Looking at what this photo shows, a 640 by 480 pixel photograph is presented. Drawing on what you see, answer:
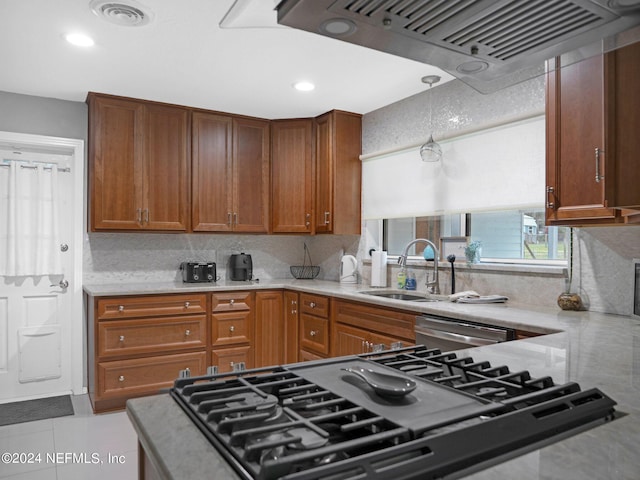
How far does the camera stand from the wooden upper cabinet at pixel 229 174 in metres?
4.14

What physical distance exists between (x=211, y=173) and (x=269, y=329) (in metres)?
1.48

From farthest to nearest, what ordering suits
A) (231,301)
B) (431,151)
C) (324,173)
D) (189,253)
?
(189,253), (324,173), (231,301), (431,151)

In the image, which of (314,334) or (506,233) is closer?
(506,233)

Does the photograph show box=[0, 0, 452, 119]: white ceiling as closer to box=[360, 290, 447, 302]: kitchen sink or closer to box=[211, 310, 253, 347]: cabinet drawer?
box=[360, 290, 447, 302]: kitchen sink

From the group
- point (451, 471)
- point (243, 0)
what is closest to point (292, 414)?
point (451, 471)

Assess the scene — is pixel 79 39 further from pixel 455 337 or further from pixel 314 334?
pixel 455 337

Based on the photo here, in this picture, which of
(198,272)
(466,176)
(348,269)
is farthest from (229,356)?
(466,176)

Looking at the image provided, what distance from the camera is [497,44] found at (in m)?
1.11

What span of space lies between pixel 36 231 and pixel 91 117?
1037 millimetres


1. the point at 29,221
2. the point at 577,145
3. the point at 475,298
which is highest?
the point at 577,145

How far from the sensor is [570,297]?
2590 mm

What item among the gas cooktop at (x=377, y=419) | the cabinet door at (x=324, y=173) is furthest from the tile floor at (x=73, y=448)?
the cabinet door at (x=324, y=173)

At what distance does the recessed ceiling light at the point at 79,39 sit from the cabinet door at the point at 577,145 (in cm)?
258

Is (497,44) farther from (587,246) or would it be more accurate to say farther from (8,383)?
(8,383)
